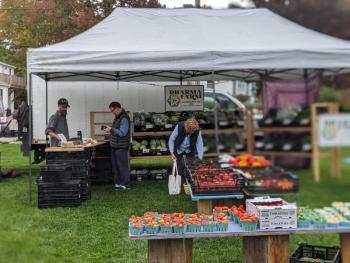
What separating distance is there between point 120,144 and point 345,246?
550cm

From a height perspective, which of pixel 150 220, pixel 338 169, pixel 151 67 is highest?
pixel 151 67

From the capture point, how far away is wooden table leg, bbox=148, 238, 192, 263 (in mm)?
3287

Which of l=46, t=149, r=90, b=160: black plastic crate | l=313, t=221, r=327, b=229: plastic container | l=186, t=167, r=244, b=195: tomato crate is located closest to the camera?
l=313, t=221, r=327, b=229: plastic container

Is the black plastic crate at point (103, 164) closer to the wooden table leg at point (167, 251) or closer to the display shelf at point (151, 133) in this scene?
the display shelf at point (151, 133)

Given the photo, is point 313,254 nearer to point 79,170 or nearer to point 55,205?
point 55,205

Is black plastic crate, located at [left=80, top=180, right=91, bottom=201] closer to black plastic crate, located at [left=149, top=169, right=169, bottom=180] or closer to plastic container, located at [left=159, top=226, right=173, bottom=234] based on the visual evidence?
black plastic crate, located at [left=149, top=169, right=169, bottom=180]

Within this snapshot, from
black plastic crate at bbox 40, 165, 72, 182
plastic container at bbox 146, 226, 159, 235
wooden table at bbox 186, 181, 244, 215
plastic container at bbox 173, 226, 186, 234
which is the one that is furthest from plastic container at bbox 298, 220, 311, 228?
black plastic crate at bbox 40, 165, 72, 182

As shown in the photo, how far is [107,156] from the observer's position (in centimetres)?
880

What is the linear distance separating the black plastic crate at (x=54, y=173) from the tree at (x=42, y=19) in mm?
3460

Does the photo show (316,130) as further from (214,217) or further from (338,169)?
(214,217)

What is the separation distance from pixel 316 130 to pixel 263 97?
0.17m

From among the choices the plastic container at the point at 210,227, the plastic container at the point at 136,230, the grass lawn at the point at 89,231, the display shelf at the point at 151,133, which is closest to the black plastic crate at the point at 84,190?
the grass lawn at the point at 89,231

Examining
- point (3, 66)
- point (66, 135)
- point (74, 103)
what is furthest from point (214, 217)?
point (74, 103)

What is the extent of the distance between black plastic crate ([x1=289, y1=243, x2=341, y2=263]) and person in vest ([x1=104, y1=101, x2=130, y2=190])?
4.79 m
